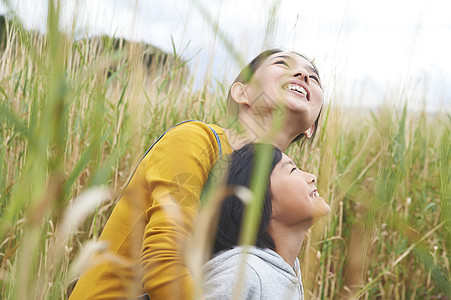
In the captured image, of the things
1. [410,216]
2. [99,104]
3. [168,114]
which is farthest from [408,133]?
[99,104]

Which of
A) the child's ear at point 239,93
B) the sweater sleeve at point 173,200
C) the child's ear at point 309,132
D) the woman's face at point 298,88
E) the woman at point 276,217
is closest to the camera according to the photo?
the sweater sleeve at point 173,200

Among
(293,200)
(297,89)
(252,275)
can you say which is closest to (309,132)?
(297,89)

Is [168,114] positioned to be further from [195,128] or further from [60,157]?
[60,157]

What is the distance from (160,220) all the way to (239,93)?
55 centimetres

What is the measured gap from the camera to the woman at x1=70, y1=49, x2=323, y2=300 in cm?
79

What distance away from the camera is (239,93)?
128 centimetres

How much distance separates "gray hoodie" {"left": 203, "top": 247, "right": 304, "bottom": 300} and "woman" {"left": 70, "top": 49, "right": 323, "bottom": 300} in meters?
0.09

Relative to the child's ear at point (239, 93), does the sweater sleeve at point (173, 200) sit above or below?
below

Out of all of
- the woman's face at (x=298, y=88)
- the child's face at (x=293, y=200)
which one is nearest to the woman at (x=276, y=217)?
the child's face at (x=293, y=200)

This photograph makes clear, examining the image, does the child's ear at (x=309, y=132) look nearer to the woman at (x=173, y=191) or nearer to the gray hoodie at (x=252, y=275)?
the woman at (x=173, y=191)

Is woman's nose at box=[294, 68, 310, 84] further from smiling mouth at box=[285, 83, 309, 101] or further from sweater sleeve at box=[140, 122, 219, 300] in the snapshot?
sweater sleeve at box=[140, 122, 219, 300]

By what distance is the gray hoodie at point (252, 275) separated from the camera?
0.83 metres

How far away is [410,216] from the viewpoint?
1.87 m

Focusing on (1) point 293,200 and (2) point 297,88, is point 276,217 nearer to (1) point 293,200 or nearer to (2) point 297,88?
(1) point 293,200
